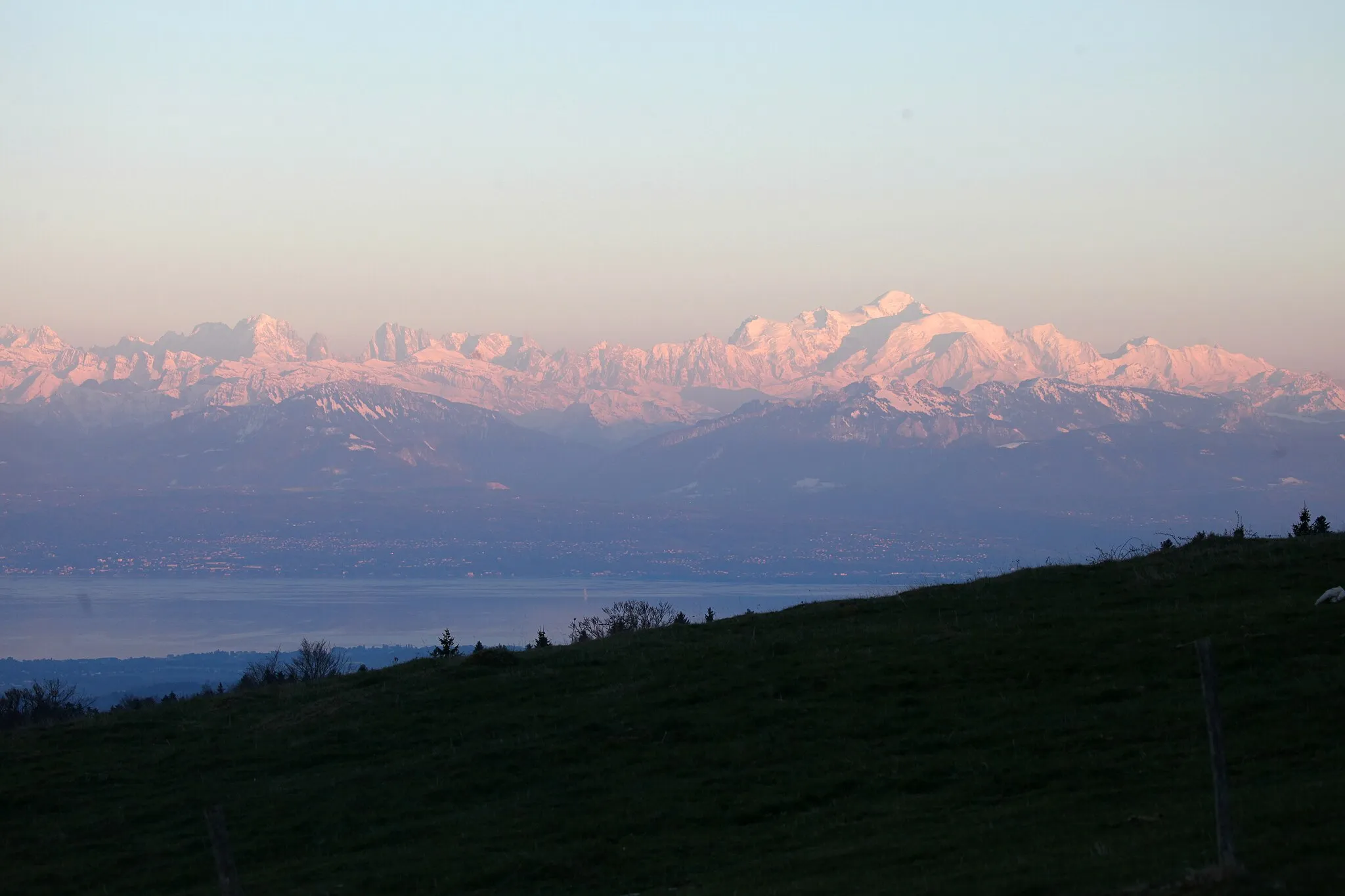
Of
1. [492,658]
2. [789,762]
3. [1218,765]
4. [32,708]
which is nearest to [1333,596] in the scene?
[789,762]

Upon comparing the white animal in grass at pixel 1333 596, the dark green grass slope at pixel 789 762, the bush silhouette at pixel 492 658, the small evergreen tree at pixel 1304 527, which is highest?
the small evergreen tree at pixel 1304 527

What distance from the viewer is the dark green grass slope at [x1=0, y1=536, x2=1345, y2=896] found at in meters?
16.3

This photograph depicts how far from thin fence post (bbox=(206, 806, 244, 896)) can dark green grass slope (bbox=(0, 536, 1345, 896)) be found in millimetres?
4709

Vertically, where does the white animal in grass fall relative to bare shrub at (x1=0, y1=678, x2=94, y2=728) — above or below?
above

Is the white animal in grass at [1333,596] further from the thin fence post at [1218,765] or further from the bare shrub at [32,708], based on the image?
the bare shrub at [32,708]

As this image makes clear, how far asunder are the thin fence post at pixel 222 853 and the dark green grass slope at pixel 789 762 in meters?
4.71

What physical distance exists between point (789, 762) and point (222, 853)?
1032 centimetres

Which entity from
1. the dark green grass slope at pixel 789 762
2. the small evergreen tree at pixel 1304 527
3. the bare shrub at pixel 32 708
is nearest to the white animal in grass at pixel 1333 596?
the dark green grass slope at pixel 789 762

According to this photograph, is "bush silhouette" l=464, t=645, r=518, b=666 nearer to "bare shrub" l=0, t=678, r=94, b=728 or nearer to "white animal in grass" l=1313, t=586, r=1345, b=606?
"bare shrub" l=0, t=678, r=94, b=728

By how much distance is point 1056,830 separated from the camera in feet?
53.1

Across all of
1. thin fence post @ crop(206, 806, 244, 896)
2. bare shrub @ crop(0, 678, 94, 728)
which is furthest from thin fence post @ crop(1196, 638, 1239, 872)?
bare shrub @ crop(0, 678, 94, 728)

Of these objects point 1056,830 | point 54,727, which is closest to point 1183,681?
point 1056,830

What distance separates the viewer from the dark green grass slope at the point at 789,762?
53.4 feet

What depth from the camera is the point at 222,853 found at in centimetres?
1379
